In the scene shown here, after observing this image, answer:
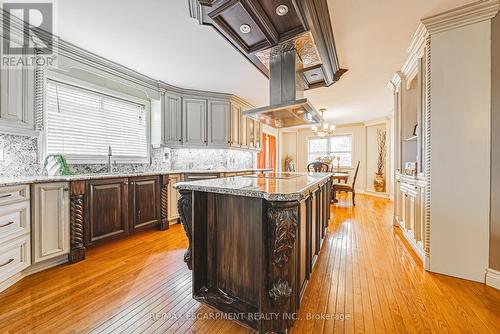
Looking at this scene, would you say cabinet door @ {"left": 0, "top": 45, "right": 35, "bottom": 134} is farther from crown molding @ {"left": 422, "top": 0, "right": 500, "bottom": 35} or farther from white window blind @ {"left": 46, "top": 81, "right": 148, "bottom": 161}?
crown molding @ {"left": 422, "top": 0, "right": 500, "bottom": 35}

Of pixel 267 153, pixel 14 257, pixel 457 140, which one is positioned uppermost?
pixel 267 153

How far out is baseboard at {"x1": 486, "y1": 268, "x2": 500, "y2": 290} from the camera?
1871 mm

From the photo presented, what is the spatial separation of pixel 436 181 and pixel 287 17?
2104mm

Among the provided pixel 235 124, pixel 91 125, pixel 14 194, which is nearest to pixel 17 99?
pixel 91 125

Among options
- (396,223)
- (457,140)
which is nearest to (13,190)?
(457,140)

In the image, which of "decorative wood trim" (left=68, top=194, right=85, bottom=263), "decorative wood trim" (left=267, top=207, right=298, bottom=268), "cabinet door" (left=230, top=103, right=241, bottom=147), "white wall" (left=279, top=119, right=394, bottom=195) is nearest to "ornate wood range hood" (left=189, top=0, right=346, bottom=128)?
"decorative wood trim" (left=267, top=207, right=298, bottom=268)

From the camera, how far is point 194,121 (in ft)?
14.9

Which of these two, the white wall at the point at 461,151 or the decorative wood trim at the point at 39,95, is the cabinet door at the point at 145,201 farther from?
the white wall at the point at 461,151

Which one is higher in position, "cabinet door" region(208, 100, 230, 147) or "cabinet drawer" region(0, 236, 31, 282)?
"cabinet door" region(208, 100, 230, 147)

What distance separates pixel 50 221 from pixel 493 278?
4187 millimetres

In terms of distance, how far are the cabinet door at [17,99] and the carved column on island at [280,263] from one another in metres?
2.74

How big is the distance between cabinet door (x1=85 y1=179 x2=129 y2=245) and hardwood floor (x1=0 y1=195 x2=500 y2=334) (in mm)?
273

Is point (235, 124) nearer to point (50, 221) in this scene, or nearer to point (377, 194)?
point (50, 221)

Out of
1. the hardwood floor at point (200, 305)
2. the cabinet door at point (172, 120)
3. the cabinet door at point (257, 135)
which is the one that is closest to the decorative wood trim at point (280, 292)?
the hardwood floor at point (200, 305)
